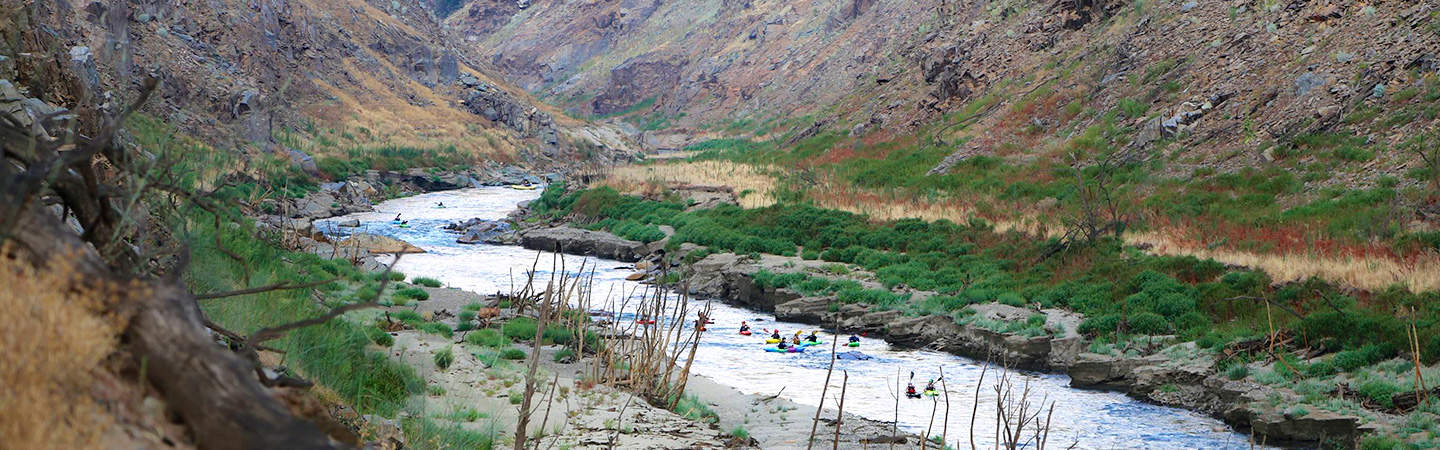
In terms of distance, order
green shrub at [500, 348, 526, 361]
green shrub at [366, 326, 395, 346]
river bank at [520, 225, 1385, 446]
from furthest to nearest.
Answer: green shrub at [500, 348, 526, 361] < river bank at [520, 225, 1385, 446] < green shrub at [366, 326, 395, 346]

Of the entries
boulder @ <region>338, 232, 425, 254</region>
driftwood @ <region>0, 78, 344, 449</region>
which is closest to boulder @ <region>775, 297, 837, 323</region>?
boulder @ <region>338, 232, 425, 254</region>

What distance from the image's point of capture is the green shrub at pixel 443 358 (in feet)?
41.6

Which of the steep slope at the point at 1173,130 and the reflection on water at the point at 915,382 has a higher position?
the steep slope at the point at 1173,130

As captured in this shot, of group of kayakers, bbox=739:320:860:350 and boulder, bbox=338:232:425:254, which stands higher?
boulder, bbox=338:232:425:254

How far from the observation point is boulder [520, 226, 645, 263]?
97.1 ft

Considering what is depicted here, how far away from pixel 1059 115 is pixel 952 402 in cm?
2381

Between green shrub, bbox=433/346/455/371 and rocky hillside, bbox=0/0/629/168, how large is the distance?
40.5ft

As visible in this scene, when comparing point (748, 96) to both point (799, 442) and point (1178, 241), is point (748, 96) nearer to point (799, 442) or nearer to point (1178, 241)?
point (1178, 241)

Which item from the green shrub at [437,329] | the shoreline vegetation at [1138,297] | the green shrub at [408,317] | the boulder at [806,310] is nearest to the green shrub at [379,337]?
the green shrub at [437,329]

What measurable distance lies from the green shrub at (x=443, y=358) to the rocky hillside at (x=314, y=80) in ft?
40.5

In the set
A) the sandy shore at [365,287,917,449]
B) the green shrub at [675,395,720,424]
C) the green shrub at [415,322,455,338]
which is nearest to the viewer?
the sandy shore at [365,287,917,449]

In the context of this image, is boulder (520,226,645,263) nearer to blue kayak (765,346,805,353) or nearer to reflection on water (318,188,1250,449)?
reflection on water (318,188,1250,449)

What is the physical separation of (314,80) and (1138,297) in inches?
2157

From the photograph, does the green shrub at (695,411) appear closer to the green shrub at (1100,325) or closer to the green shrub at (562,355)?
the green shrub at (562,355)
